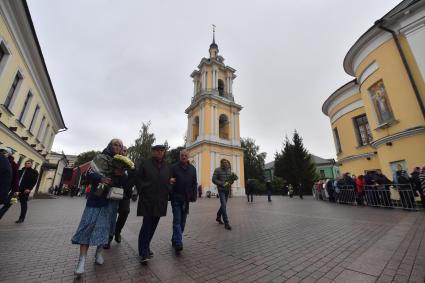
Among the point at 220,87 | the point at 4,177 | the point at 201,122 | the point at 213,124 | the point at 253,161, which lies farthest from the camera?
the point at 253,161

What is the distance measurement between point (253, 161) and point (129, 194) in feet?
147

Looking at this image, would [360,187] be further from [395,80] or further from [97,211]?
[97,211]

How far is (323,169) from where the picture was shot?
56531 mm

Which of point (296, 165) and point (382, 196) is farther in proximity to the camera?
point (296, 165)


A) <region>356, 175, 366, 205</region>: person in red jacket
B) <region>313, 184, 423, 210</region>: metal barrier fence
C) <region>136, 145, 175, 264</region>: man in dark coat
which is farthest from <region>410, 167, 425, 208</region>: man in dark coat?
<region>136, 145, 175, 264</region>: man in dark coat

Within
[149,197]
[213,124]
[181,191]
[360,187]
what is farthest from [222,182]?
[213,124]

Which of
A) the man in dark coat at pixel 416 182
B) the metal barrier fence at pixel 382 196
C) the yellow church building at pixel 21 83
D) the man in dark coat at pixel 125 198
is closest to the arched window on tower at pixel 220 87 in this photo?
the yellow church building at pixel 21 83

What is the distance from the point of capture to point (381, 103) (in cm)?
1190

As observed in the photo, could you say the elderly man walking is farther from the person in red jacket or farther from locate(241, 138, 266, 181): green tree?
locate(241, 138, 266, 181): green tree

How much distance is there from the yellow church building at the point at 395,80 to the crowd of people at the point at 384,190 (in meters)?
1.43

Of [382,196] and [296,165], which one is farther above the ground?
[296,165]

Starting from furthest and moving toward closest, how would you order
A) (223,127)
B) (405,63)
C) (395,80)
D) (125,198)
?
(223,127)
(395,80)
(405,63)
(125,198)

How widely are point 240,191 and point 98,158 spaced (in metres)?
27.3

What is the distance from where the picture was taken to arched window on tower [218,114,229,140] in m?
32.8
